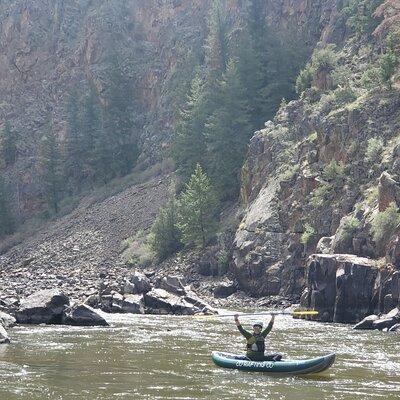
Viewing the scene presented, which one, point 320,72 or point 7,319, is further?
point 320,72

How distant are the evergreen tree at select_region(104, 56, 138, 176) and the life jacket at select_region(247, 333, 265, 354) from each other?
5402cm

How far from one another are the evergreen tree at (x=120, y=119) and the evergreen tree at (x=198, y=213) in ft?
81.0

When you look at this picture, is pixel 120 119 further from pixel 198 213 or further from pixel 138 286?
pixel 138 286

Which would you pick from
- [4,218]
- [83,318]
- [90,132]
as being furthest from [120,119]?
[83,318]

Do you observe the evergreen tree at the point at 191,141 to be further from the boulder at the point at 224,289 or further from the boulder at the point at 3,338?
the boulder at the point at 3,338

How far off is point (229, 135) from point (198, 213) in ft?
29.0

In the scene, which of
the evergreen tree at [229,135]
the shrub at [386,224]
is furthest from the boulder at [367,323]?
the evergreen tree at [229,135]

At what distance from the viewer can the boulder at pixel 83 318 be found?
Answer: 28.8m

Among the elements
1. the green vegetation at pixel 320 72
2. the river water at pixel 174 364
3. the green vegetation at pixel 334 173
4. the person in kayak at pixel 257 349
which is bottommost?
the river water at pixel 174 364

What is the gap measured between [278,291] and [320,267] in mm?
7352

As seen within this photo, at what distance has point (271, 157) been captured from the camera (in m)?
48.4

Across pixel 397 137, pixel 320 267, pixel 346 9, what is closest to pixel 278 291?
pixel 320 267

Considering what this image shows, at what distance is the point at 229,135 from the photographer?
181 feet

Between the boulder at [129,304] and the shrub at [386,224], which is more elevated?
the shrub at [386,224]
